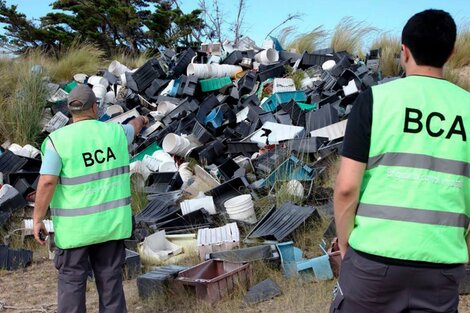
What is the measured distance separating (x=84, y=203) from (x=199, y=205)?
8.47 ft

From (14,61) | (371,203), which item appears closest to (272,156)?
(371,203)

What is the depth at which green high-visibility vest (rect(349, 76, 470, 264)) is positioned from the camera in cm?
183

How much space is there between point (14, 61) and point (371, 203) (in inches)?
411

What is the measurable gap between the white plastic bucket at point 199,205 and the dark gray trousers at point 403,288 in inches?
149

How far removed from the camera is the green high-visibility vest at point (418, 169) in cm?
183

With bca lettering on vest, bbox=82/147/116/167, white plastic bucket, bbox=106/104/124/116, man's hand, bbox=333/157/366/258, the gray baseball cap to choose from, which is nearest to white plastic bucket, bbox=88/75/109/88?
white plastic bucket, bbox=106/104/124/116

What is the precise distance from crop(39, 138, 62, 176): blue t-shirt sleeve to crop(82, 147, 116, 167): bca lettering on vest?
0.14 meters

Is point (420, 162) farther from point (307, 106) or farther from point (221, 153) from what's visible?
point (307, 106)

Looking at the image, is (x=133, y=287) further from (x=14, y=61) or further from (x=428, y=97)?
(x=14, y=61)

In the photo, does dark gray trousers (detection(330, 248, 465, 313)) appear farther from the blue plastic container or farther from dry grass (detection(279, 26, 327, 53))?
dry grass (detection(279, 26, 327, 53))

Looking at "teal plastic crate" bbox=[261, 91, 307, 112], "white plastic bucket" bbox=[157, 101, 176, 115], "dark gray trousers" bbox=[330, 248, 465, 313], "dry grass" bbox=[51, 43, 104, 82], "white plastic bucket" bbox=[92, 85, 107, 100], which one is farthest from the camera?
"dry grass" bbox=[51, 43, 104, 82]

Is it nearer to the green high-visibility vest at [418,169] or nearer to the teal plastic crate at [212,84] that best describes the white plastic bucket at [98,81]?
the teal plastic crate at [212,84]

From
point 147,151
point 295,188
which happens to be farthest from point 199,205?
point 147,151

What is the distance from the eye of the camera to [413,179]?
71.9 inches
